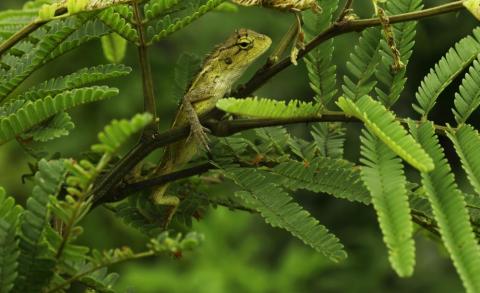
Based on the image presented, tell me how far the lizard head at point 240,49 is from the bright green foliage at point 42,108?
49.4 inches

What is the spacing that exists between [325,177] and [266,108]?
372 millimetres

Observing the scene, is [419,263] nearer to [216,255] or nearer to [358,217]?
[358,217]

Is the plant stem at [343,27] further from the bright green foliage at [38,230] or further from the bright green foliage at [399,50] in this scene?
the bright green foliage at [38,230]

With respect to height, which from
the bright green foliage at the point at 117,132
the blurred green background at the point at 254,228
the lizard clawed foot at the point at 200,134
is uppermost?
the bright green foliage at the point at 117,132

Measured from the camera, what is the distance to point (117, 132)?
1656 millimetres

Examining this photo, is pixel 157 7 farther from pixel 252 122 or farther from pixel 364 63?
pixel 364 63

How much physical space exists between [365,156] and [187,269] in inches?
191

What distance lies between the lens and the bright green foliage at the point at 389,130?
1.84 metres

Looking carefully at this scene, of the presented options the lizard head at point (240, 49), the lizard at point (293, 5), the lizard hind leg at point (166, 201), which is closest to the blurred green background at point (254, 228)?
the lizard head at point (240, 49)

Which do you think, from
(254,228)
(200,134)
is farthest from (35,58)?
(254,228)

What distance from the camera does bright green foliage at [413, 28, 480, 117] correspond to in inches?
88.2

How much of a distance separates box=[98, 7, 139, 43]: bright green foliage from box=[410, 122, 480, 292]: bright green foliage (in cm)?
83

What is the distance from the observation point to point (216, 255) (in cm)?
618

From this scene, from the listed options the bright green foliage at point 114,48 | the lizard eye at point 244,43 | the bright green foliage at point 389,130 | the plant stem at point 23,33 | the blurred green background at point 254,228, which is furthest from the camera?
the blurred green background at point 254,228
